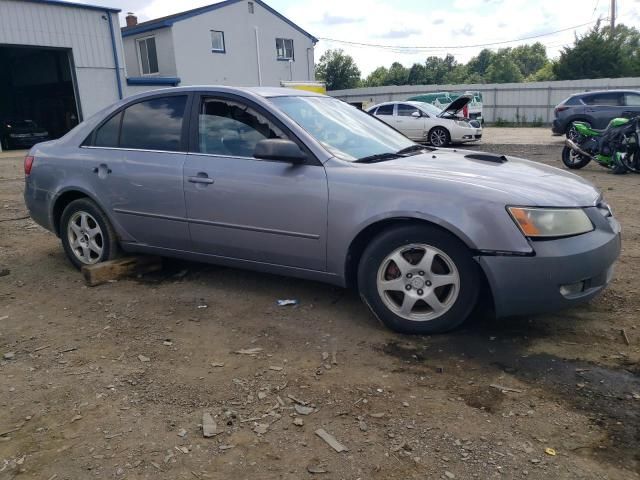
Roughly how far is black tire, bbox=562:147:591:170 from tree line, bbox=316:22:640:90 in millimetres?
30426

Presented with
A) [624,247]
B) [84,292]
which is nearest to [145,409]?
[84,292]

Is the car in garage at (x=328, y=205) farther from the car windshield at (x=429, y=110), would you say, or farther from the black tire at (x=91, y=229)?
the car windshield at (x=429, y=110)

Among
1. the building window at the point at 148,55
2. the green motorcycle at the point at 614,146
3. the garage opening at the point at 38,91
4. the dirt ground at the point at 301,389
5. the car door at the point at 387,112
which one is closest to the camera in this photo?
the dirt ground at the point at 301,389

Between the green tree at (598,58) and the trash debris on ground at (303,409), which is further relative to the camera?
the green tree at (598,58)

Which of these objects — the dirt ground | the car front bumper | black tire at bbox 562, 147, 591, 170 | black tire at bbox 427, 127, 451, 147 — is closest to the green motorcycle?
black tire at bbox 562, 147, 591, 170

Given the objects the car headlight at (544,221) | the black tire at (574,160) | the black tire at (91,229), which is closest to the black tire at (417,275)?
the car headlight at (544,221)

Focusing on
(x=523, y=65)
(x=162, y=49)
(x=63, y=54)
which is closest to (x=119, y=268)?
(x=63, y=54)

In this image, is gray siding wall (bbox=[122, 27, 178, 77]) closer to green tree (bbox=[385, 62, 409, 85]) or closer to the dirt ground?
the dirt ground

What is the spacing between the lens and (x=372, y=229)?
3.62 metres

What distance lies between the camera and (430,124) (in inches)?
702

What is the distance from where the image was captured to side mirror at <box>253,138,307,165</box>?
3.70 metres

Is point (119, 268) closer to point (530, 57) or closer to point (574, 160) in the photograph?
point (574, 160)

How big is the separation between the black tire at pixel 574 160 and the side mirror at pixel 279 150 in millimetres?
9865

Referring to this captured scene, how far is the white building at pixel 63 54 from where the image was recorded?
20.4m
